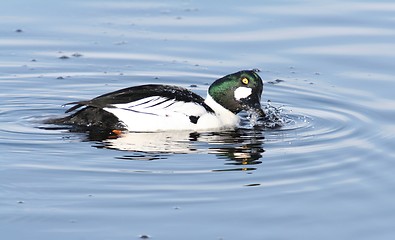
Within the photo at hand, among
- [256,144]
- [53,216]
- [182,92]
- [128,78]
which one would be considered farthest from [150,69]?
[53,216]

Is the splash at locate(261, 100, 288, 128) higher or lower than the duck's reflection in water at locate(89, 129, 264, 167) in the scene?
higher

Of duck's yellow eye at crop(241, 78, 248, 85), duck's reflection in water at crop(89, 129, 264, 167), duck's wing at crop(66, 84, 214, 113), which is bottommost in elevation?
duck's reflection in water at crop(89, 129, 264, 167)

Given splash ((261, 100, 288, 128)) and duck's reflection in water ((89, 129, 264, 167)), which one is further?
splash ((261, 100, 288, 128))

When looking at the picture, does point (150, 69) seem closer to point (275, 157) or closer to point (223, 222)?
point (275, 157)

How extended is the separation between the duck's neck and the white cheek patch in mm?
208

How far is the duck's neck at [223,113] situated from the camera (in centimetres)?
1241

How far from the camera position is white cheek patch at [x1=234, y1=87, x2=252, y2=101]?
12516 millimetres

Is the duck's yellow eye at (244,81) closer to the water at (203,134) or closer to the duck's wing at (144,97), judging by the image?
the water at (203,134)

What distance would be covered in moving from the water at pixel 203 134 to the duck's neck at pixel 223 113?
0.36 meters

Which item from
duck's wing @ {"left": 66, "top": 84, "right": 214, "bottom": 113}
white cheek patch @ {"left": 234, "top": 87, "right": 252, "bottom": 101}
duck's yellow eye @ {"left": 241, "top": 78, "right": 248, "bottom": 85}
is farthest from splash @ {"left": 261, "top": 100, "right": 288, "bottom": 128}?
duck's wing @ {"left": 66, "top": 84, "right": 214, "bottom": 113}

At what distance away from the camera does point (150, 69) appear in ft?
46.4

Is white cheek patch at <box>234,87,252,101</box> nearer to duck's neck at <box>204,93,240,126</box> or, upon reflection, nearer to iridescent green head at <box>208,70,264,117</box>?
iridescent green head at <box>208,70,264,117</box>

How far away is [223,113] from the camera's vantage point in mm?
12586

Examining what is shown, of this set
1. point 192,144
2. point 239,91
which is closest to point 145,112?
point 192,144
